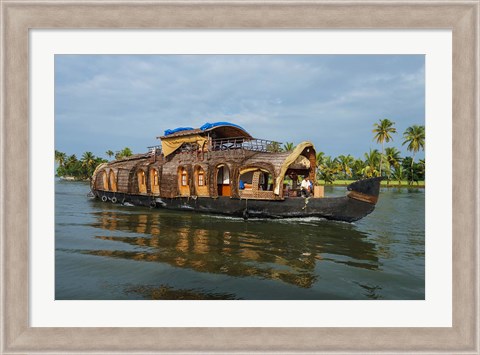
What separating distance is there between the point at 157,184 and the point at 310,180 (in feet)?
28.5

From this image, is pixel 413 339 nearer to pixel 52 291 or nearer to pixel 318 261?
pixel 318 261

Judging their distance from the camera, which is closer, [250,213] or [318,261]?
[318,261]

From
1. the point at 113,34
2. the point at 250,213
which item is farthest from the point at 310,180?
the point at 113,34

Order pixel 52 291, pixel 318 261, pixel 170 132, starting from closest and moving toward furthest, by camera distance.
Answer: pixel 52 291, pixel 318 261, pixel 170 132

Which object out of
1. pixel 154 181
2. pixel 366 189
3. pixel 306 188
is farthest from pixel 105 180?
pixel 366 189

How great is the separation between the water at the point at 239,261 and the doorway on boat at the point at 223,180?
3681 mm

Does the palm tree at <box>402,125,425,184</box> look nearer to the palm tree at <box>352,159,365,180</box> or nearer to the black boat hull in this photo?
the palm tree at <box>352,159,365,180</box>

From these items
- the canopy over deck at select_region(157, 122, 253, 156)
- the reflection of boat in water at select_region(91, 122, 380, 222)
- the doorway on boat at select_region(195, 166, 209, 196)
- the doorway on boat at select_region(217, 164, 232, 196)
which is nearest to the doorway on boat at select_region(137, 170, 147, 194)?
the reflection of boat in water at select_region(91, 122, 380, 222)

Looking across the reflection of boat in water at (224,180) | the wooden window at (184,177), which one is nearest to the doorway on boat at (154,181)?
the reflection of boat in water at (224,180)

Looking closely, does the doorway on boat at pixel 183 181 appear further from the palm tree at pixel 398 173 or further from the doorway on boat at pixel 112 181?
the palm tree at pixel 398 173

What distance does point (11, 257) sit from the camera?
10.5ft

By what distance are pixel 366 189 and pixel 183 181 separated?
885cm

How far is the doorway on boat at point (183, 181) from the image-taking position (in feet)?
47.1

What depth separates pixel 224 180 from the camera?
14727 mm
